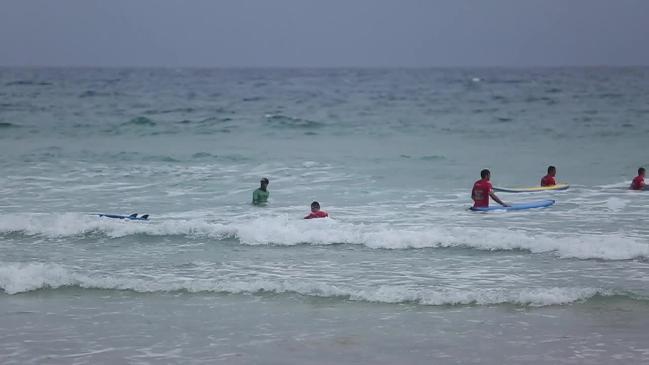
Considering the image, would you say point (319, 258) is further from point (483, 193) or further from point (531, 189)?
point (531, 189)

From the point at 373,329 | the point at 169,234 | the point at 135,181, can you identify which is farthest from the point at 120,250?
the point at 135,181

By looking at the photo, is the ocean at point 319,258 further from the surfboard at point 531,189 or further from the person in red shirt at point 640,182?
the person in red shirt at point 640,182

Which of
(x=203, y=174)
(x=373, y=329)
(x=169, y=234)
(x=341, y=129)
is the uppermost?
(x=341, y=129)

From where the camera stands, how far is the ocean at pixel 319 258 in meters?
8.95

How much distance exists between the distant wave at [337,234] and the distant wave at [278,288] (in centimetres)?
259

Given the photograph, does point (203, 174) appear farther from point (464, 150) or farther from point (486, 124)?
point (486, 124)

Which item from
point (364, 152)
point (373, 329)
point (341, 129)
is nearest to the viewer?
point (373, 329)

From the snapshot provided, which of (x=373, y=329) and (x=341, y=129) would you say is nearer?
(x=373, y=329)

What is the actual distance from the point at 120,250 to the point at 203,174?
961cm

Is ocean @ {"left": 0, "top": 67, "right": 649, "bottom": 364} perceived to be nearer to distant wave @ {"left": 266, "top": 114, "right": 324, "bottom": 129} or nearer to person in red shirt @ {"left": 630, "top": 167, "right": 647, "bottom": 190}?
person in red shirt @ {"left": 630, "top": 167, "right": 647, "bottom": 190}

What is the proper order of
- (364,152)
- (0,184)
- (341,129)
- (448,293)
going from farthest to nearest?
(341,129) → (364,152) → (0,184) → (448,293)

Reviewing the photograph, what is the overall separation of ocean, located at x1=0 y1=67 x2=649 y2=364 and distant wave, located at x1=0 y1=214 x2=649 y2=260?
4cm

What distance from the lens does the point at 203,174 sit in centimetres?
2331

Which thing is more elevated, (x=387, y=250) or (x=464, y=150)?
(x=464, y=150)
